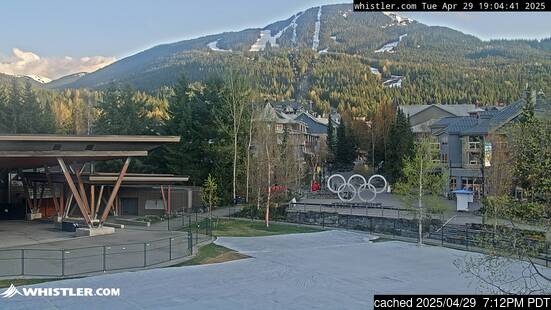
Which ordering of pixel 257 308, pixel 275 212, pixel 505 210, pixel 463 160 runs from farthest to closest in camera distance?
pixel 463 160
pixel 275 212
pixel 257 308
pixel 505 210

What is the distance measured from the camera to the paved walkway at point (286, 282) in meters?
15.5

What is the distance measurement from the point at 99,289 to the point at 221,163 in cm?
3084

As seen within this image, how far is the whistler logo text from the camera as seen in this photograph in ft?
53.7

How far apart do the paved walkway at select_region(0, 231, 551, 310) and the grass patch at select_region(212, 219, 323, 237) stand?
550 centimetres

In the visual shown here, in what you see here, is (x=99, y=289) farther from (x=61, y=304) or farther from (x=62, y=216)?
(x=62, y=216)

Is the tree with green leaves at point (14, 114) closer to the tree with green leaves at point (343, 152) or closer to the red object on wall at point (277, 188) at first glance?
the red object on wall at point (277, 188)

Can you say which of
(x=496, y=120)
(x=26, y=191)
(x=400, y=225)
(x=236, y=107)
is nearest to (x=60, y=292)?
(x=400, y=225)

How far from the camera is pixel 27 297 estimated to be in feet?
52.8

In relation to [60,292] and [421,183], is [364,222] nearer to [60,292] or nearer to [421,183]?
[421,183]

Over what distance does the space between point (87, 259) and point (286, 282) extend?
8.80 m

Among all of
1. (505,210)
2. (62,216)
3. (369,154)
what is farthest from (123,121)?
(505,210)

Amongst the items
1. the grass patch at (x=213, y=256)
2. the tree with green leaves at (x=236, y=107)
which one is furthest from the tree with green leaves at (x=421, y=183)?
the tree with green leaves at (x=236, y=107)

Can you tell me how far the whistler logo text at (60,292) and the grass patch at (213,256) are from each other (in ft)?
15.8

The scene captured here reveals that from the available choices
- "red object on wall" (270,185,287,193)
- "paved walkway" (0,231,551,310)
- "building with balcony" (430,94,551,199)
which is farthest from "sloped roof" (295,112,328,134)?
"paved walkway" (0,231,551,310)
